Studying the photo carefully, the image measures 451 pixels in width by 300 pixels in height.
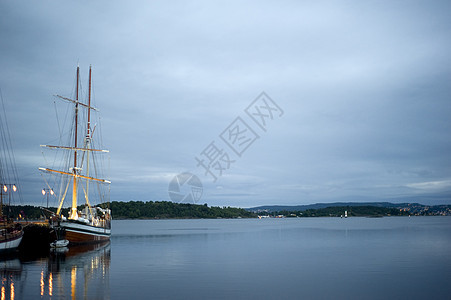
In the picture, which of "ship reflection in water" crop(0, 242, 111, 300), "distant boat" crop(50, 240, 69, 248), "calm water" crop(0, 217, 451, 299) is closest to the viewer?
"ship reflection in water" crop(0, 242, 111, 300)

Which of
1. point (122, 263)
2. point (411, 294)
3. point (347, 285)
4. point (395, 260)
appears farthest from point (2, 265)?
point (395, 260)

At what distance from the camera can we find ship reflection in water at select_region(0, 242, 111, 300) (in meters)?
24.2

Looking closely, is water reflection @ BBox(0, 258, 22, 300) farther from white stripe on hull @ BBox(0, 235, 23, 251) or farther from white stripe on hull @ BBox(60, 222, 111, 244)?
white stripe on hull @ BBox(60, 222, 111, 244)

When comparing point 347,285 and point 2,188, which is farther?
point 2,188

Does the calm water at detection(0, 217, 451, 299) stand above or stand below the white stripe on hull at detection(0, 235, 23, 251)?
below

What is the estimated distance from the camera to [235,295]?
25.1 m

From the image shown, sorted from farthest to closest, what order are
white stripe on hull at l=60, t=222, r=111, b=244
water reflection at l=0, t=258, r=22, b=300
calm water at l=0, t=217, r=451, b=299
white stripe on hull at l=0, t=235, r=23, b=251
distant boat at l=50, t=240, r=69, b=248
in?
white stripe on hull at l=60, t=222, r=111, b=244 → distant boat at l=50, t=240, r=69, b=248 → white stripe on hull at l=0, t=235, r=23, b=251 → calm water at l=0, t=217, r=451, b=299 → water reflection at l=0, t=258, r=22, b=300

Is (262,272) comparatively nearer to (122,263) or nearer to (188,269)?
(188,269)

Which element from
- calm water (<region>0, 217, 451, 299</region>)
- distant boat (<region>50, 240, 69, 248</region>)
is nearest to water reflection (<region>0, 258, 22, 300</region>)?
calm water (<region>0, 217, 451, 299</region>)

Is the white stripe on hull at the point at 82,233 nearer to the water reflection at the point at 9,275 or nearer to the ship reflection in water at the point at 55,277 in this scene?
the ship reflection in water at the point at 55,277

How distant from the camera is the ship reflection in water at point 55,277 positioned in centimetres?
2421

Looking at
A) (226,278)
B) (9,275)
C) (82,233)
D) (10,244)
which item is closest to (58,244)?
(82,233)

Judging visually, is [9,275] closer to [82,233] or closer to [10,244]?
[10,244]

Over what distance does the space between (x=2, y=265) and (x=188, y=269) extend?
55.1 ft
